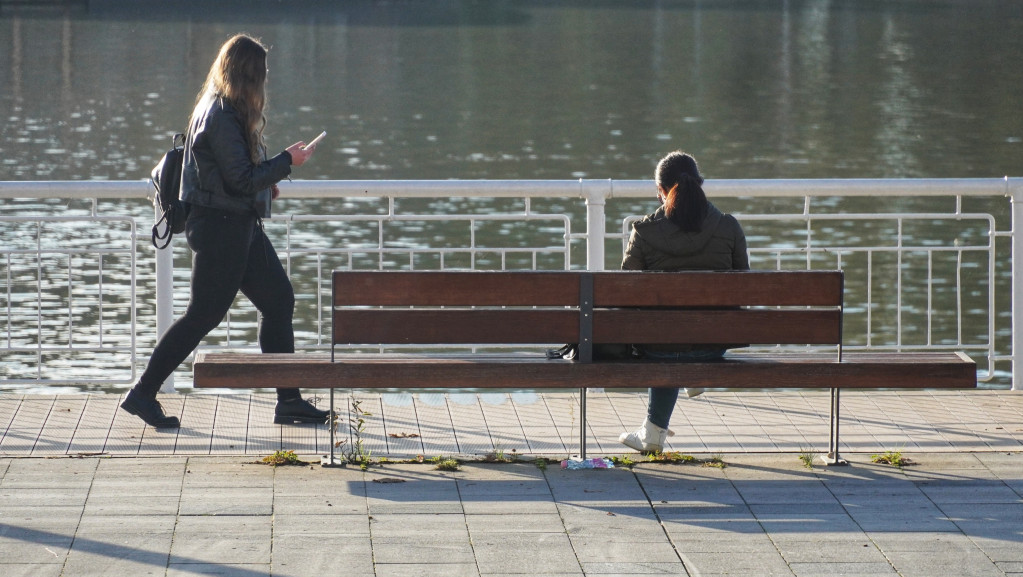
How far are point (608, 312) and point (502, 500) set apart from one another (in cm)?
79

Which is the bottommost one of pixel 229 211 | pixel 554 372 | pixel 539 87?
pixel 554 372

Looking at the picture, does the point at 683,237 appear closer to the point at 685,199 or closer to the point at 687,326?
the point at 685,199

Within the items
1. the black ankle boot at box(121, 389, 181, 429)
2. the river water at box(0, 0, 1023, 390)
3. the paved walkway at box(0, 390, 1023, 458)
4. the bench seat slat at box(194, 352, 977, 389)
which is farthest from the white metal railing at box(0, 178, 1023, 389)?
the river water at box(0, 0, 1023, 390)

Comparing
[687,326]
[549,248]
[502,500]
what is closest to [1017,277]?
[549,248]

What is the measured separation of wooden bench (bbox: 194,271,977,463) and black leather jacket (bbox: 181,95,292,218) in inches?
25.4

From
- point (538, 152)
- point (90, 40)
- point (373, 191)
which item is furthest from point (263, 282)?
point (90, 40)

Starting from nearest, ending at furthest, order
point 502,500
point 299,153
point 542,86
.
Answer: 1. point 502,500
2. point 299,153
3. point 542,86

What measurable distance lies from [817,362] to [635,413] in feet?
4.17

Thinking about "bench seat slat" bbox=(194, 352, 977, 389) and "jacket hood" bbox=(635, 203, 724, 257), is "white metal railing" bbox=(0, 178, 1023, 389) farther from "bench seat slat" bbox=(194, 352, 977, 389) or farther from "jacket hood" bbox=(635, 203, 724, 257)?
"bench seat slat" bbox=(194, 352, 977, 389)

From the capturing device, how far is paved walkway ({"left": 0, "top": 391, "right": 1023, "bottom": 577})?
4340mm

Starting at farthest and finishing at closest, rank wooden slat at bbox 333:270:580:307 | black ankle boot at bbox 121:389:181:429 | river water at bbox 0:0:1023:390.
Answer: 1. river water at bbox 0:0:1023:390
2. black ankle boot at bbox 121:389:181:429
3. wooden slat at bbox 333:270:580:307

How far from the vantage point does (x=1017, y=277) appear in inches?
273

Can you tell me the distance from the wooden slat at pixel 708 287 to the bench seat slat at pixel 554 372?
0.72 ft

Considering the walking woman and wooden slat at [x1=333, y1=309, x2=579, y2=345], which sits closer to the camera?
wooden slat at [x1=333, y1=309, x2=579, y2=345]
